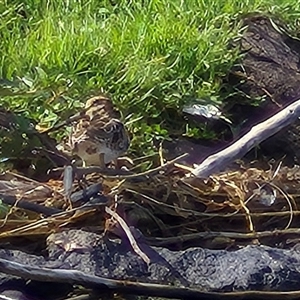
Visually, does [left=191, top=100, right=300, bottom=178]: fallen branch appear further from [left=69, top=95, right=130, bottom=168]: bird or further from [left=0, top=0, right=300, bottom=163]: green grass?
[left=0, top=0, right=300, bottom=163]: green grass

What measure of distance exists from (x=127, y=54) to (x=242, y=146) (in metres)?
1.15

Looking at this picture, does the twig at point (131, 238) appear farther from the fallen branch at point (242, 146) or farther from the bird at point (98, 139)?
the fallen branch at point (242, 146)

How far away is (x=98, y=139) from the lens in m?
3.42

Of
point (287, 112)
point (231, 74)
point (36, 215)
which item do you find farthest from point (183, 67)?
point (36, 215)

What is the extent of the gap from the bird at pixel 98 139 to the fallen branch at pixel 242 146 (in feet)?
0.97

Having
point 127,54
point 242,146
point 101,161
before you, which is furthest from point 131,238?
point 127,54

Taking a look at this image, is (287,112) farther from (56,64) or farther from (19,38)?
(19,38)

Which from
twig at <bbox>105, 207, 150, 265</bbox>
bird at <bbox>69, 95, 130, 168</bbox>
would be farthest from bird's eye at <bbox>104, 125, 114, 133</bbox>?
twig at <bbox>105, 207, 150, 265</bbox>

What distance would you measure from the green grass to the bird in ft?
1.13

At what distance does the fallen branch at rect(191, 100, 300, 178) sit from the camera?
351 centimetres

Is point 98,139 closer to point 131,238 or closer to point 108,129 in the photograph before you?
point 108,129

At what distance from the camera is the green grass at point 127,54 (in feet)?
13.5

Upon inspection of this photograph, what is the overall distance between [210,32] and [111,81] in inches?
24.3

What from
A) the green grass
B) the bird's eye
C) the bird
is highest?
the bird's eye
